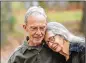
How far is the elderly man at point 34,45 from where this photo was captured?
12.7ft

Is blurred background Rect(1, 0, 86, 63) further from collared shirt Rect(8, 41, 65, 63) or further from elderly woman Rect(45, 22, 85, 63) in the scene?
elderly woman Rect(45, 22, 85, 63)

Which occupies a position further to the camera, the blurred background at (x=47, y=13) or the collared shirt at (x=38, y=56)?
the blurred background at (x=47, y=13)

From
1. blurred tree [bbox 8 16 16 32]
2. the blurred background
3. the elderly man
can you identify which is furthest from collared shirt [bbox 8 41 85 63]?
blurred tree [bbox 8 16 16 32]

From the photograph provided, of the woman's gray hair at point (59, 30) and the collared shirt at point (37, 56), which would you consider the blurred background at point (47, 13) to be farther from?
the woman's gray hair at point (59, 30)

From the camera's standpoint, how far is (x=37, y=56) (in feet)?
13.2

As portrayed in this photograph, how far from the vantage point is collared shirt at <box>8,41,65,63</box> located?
402 centimetres

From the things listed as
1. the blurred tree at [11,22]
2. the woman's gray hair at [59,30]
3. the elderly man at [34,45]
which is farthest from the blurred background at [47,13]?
the woman's gray hair at [59,30]

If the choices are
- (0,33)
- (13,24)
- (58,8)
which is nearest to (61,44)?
(0,33)

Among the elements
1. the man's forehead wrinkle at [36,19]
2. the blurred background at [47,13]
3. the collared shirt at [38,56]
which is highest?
the man's forehead wrinkle at [36,19]

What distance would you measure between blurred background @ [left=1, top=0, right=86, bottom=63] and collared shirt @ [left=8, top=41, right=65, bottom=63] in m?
5.42

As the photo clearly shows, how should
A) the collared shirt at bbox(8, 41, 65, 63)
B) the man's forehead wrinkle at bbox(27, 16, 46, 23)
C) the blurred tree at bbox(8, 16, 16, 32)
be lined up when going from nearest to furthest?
the man's forehead wrinkle at bbox(27, 16, 46, 23) < the collared shirt at bbox(8, 41, 65, 63) < the blurred tree at bbox(8, 16, 16, 32)

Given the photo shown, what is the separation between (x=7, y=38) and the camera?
10242 mm

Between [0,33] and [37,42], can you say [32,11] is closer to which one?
[37,42]

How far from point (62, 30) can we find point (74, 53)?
10.0 inches
